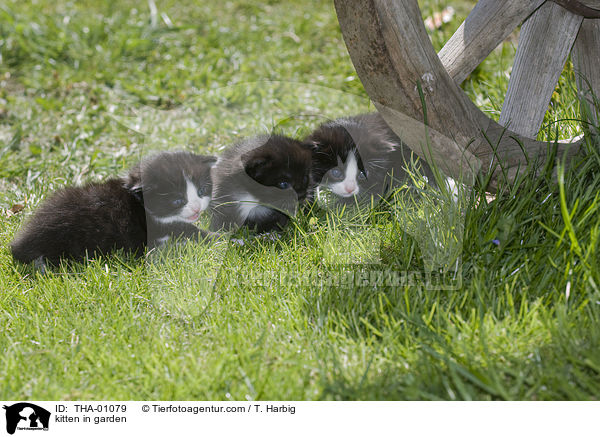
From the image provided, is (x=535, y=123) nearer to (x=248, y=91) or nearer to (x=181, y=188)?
Answer: (x=181, y=188)

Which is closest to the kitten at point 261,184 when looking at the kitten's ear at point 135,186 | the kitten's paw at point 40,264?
the kitten's ear at point 135,186

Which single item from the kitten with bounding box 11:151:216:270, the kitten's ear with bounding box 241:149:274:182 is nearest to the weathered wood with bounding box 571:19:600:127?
the kitten's ear with bounding box 241:149:274:182

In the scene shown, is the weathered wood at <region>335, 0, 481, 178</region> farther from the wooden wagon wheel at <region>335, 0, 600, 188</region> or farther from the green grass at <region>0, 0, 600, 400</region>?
the green grass at <region>0, 0, 600, 400</region>

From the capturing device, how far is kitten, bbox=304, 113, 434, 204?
3.29 meters

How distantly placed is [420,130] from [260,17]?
16.7ft

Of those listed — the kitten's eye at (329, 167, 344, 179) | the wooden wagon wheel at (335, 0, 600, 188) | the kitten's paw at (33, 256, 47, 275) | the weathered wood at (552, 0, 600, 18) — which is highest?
the weathered wood at (552, 0, 600, 18)

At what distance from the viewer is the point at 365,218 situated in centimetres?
306

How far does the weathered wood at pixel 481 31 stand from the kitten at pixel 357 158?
0.55m

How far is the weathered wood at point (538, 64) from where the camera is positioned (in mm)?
2832

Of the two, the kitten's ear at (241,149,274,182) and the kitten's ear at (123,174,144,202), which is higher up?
the kitten's ear at (241,149,274,182)

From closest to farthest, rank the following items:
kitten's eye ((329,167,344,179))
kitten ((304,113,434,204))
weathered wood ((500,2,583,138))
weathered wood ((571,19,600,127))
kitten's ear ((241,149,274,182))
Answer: weathered wood ((500,2,583,138))
weathered wood ((571,19,600,127))
kitten's ear ((241,149,274,182))
kitten ((304,113,434,204))
kitten's eye ((329,167,344,179))

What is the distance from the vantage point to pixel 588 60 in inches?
122

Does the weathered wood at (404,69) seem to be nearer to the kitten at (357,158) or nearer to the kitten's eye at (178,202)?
the kitten at (357,158)
